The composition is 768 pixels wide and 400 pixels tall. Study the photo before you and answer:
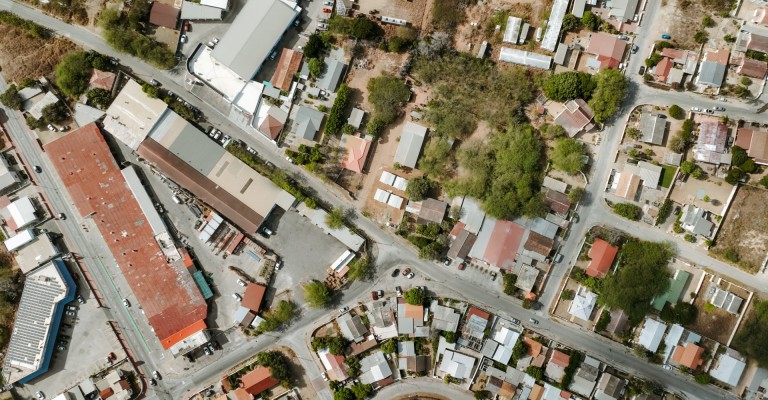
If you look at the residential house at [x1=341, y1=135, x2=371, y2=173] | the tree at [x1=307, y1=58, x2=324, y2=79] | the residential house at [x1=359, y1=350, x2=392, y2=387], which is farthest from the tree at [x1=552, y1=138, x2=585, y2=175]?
the residential house at [x1=359, y1=350, x2=392, y2=387]

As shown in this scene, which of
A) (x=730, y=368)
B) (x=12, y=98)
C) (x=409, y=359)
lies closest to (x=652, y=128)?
(x=730, y=368)

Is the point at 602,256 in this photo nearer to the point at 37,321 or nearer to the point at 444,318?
the point at 444,318

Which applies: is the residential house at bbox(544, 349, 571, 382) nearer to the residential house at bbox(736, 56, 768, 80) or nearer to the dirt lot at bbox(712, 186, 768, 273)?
the dirt lot at bbox(712, 186, 768, 273)

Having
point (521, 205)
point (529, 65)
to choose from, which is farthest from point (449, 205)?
point (529, 65)

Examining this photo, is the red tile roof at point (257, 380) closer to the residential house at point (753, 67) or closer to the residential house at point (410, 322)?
the residential house at point (410, 322)

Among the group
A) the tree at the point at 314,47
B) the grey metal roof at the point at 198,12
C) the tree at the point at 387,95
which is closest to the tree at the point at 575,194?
the tree at the point at 387,95
